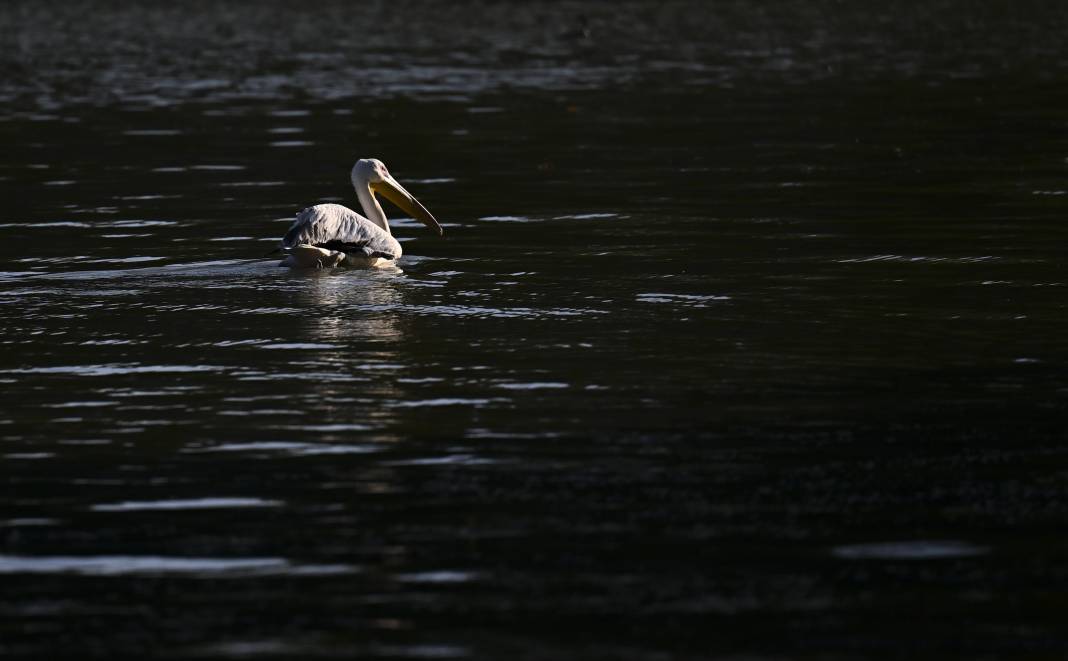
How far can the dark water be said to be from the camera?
679cm

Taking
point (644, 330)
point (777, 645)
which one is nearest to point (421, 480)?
point (777, 645)

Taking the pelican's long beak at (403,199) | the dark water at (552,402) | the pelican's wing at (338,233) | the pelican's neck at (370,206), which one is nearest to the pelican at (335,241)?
the pelican's wing at (338,233)

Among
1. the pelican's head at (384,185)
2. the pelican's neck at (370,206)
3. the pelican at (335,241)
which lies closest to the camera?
the pelican at (335,241)

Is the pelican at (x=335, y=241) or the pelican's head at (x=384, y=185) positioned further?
the pelican's head at (x=384, y=185)

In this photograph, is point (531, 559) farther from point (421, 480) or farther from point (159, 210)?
point (159, 210)

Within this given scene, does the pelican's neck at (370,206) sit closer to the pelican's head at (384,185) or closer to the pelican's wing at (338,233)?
the pelican's head at (384,185)

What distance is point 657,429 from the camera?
9359 millimetres

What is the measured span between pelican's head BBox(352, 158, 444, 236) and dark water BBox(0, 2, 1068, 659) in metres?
0.46

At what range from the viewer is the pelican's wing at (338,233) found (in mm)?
14883

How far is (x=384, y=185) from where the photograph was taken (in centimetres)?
1717

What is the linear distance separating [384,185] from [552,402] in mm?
7477

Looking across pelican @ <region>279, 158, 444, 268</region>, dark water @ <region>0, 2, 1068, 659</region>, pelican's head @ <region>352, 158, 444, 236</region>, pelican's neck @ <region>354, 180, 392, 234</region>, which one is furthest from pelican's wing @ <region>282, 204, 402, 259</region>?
pelican's head @ <region>352, 158, 444, 236</region>

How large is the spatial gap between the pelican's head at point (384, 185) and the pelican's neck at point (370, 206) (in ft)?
0.07

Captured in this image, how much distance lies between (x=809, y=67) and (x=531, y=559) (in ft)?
98.7
